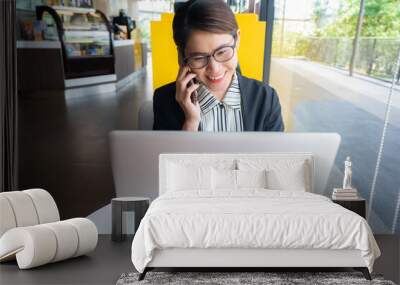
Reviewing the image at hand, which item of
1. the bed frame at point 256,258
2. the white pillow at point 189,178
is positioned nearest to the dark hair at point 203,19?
the white pillow at point 189,178

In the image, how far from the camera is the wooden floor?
4143 millimetres

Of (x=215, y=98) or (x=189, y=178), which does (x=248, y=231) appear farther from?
(x=215, y=98)

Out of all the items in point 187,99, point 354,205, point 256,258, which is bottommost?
point 256,258

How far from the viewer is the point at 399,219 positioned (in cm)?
578

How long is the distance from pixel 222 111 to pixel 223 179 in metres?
0.85

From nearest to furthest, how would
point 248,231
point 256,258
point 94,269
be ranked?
1. point 248,231
2. point 256,258
3. point 94,269

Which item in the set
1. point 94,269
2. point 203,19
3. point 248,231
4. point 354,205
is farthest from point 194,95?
point 94,269

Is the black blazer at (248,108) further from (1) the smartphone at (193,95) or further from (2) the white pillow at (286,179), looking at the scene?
(2) the white pillow at (286,179)

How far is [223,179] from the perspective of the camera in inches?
205

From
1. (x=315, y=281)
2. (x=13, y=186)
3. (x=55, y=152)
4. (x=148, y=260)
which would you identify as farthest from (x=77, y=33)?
(x=315, y=281)

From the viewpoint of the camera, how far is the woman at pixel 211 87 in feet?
18.4

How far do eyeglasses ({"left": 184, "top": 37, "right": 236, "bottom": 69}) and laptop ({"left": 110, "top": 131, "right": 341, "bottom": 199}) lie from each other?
0.68 m

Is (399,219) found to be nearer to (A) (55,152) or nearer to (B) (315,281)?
(B) (315,281)

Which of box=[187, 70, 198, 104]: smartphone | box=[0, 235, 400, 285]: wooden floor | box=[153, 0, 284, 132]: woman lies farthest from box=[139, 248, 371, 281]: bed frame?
box=[187, 70, 198, 104]: smartphone
